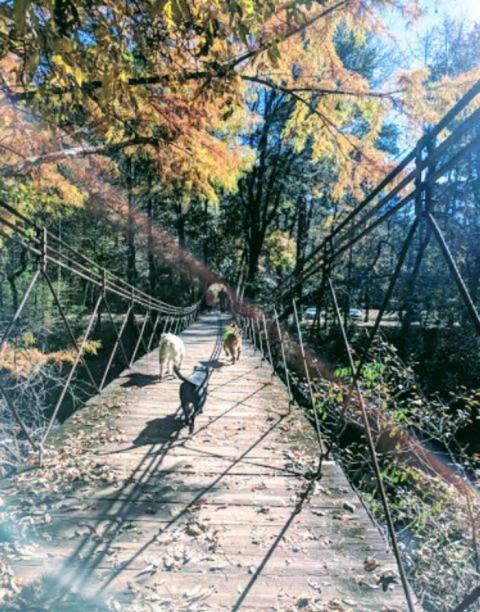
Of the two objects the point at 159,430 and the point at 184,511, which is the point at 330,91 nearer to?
the point at 159,430

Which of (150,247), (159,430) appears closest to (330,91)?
(159,430)

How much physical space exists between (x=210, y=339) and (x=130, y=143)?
7.83 meters

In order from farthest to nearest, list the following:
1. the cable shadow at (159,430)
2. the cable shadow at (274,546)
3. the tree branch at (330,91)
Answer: the tree branch at (330,91)
the cable shadow at (159,430)
the cable shadow at (274,546)

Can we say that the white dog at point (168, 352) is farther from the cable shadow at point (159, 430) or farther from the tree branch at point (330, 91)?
the tree branch at point (330, 91)

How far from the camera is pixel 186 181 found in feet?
13.8

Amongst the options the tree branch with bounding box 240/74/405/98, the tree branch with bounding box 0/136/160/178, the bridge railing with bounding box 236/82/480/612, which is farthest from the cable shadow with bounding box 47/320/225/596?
the tree branch with bounding box 240/74/405/98

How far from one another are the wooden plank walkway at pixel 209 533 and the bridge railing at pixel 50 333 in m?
0.67

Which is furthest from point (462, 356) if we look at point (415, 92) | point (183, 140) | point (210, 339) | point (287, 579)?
point (287, 579)

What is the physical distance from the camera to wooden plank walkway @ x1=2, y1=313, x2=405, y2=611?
1.70 meters

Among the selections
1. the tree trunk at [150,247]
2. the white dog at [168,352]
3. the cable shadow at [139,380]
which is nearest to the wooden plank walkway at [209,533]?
the cable shadow at [139,380]

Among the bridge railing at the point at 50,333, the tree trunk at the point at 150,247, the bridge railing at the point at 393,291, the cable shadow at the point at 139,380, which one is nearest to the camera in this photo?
the bridge railing at the point at 393,291

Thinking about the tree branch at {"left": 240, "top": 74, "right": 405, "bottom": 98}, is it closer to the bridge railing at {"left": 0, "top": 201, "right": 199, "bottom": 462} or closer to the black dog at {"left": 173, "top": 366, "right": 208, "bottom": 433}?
the bridge railing at {"left": 0, "top": 201, "right": 199, "bottom": 462}

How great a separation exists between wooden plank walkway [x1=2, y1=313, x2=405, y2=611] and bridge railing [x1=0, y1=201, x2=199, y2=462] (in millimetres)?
667

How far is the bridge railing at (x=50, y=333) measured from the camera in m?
2.80
